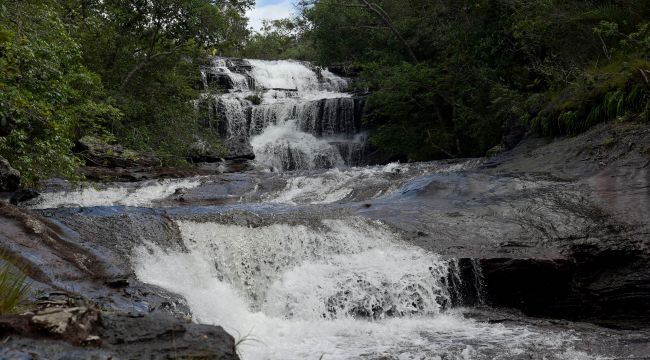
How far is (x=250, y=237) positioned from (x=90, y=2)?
1610 cm

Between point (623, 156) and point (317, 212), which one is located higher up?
point (623, 156)

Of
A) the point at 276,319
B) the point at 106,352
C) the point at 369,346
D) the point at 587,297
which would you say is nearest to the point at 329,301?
the point at 276,319

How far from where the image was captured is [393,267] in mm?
8273

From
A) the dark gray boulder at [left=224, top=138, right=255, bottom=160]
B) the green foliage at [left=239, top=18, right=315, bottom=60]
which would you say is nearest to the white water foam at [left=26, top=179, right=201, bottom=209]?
the dark gray boulder at [left=224, top=138, right=255, bottom=160]

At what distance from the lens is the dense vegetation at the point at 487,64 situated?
42.6 feet

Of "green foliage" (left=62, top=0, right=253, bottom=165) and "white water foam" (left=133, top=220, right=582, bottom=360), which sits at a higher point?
"green foliage" (left=62, top=0, right=253, bottom=165)

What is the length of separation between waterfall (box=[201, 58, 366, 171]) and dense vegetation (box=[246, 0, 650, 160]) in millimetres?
1704

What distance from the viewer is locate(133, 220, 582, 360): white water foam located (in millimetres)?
6262

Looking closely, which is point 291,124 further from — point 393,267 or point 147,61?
point 393,267

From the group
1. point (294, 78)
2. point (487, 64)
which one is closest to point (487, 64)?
point (487, 64)

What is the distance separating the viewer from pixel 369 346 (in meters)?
6.27

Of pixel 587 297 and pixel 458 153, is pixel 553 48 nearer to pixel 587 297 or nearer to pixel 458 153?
pixel 458 153

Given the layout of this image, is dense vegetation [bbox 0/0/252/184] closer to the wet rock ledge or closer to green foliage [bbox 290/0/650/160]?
green foliage [bbox 290/0/650/160]

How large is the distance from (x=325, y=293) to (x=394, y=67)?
48.7ft
